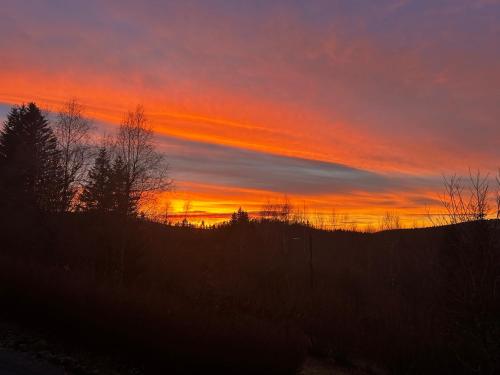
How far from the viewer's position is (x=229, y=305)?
20.9m

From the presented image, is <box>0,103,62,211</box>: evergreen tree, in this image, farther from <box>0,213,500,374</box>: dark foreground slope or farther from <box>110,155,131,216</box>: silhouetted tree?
<box>110,155,131,216</box>: silhouetted tree

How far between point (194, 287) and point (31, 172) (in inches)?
587

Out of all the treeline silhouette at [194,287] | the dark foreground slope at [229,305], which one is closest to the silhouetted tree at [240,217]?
the treeline silhouette at [194,287]

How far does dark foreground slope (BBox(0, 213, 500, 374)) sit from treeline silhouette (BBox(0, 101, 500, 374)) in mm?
65

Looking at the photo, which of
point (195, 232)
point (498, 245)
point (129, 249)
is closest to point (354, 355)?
point (498, 245)

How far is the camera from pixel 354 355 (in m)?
20.8

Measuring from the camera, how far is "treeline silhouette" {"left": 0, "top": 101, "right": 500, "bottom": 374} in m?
12.4

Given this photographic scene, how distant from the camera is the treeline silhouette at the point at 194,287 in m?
12.4

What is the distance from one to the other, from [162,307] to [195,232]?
48.6m

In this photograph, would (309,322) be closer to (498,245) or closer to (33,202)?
(498,245)

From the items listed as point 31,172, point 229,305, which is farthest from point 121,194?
point 229,305

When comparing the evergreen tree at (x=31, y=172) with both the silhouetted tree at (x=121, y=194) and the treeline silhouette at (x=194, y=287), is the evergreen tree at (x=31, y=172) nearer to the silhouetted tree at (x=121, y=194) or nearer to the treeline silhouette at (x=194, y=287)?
the treeline silhouette at (x=194, y=287)

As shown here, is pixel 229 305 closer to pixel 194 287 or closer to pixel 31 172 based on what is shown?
pixel 194 287

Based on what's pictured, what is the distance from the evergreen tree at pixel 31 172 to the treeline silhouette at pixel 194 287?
13 cm
